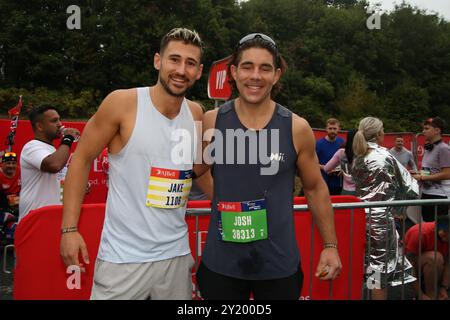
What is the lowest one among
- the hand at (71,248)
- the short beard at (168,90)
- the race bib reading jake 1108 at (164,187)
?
the hand at (71,248)

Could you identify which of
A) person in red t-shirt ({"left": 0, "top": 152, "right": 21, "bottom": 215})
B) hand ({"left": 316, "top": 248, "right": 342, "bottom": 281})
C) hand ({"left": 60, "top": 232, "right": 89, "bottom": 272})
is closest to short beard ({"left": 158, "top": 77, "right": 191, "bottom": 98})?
hand ({"left": 60, "top": 232, "right": 89, "bottom": 272})

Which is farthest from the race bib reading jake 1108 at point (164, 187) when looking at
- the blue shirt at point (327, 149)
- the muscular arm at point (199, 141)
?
the blue shirt at point (327, 149)

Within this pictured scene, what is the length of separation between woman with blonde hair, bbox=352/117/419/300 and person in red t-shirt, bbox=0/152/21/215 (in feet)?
14.8

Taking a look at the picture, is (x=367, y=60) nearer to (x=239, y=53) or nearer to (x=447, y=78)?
(x=447, y=78)

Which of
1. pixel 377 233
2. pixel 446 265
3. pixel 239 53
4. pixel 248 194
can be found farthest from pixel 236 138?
pixel 446 265

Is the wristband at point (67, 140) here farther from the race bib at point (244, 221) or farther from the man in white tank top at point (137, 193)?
the race bib at point (244, 221)

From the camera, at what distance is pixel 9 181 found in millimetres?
5992

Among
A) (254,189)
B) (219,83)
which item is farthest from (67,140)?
(254,189)

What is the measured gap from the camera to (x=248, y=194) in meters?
2.00

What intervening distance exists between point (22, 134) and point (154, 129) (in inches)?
228

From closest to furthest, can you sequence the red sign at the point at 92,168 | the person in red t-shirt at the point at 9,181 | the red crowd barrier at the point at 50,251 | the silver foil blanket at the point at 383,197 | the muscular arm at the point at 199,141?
the muscular arm at the point at 199,141 < the red crowd barrier at the point at 50,251 < the silver foil blanket at the point at 383,197 < the person in red t-shirt at the point at 9,181 < the red sign at the point at 92,168

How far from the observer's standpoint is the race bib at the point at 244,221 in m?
1.98

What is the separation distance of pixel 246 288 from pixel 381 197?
2.41m

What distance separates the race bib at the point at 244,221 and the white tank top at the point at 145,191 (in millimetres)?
251
